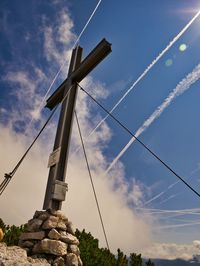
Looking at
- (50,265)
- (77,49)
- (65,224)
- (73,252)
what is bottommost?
(50,265)

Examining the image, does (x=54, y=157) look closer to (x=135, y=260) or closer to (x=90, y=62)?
(x=90, y=62)

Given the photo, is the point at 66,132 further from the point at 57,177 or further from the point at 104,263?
the point at 104,263

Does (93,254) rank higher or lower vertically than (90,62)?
lower

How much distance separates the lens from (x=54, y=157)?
6852 millimetres

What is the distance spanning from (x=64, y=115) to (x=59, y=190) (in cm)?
212

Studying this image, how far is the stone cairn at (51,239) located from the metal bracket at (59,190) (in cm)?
35

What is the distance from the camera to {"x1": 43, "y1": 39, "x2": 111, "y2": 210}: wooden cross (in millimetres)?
6291

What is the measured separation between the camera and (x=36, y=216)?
5965 millimetres

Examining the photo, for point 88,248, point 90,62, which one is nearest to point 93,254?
point 88,248

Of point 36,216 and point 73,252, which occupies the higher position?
point 36,216

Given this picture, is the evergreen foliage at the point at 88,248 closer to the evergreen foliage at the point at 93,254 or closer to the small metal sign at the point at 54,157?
the evergreen foliage at the point at 93,254

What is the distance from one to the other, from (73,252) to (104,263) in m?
9.52

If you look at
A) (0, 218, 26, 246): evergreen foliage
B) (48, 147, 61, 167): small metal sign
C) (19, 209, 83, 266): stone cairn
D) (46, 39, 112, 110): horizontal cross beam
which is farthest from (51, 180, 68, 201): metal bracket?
(0, 218, 26, 246): evergreen foliage

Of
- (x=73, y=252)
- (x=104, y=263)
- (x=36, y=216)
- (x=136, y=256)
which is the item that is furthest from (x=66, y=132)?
(x=136, y=256)
